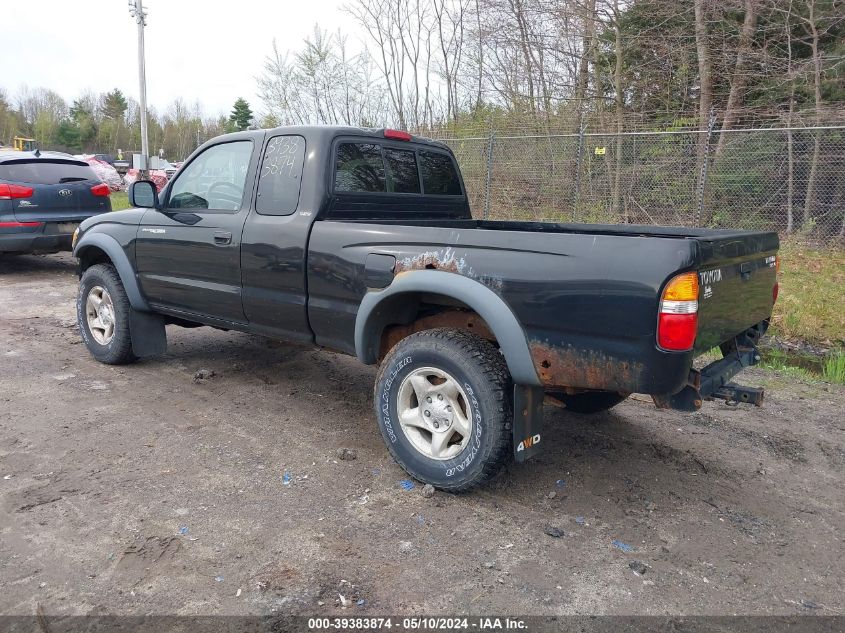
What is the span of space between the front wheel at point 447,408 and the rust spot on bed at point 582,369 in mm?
264

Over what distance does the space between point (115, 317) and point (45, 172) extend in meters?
5.54

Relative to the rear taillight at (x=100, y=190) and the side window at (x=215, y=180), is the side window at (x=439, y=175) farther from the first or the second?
the rear taillight at (x=100, y=190)

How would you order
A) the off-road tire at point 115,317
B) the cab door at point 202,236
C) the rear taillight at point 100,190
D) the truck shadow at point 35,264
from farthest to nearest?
the truck shadow at point 35,264 → the rear taillight at point 100,190 → the off-road tire at point 115,317 → the cab door at point 202,236

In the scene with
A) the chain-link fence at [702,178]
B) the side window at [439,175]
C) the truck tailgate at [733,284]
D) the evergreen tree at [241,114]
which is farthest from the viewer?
the evergreen tree at [241,114]

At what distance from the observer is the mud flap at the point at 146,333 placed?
5332 mm

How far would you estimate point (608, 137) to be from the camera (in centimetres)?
1180

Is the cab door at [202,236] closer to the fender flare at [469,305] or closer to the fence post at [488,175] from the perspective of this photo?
the fender flare at [469,305]

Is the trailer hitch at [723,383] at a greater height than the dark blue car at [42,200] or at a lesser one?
lesser

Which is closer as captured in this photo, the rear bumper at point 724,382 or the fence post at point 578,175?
the rear bumper at point 724,382

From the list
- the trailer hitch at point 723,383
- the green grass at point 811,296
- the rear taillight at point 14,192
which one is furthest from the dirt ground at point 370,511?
the rear taillight at point 14,192

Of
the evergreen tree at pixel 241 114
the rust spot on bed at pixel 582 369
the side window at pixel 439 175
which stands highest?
the evergreen tree at pixel 241 114

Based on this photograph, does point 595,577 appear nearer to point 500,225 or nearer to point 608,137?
point 500,225

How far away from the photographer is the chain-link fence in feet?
34.8

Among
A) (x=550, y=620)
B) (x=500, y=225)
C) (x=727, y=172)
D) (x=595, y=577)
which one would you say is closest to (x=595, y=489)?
(x=595, y=577)
